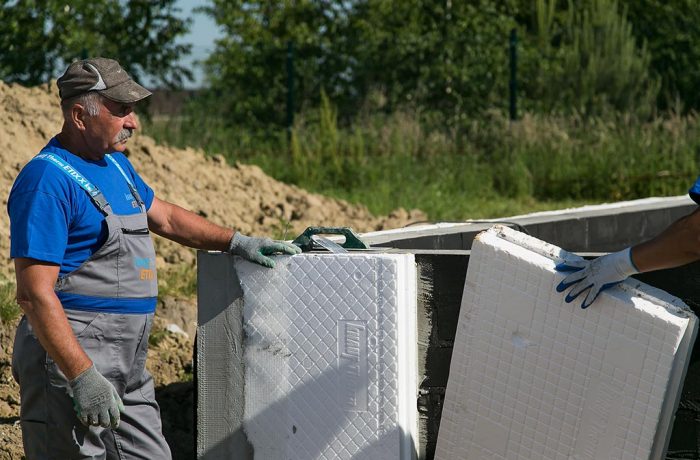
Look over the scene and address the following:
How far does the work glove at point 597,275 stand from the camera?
11.9ft

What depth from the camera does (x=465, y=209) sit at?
1205 cm

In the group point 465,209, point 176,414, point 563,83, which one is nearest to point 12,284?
point 176,414

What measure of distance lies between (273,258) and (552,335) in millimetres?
1072

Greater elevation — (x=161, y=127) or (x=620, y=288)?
(x=620, y=288)

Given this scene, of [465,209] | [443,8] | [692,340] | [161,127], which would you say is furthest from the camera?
[443,8]

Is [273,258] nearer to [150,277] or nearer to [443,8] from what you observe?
[150,277]

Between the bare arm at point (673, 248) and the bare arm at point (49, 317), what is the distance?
1775mm

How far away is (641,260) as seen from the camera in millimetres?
3605

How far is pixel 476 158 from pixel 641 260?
11.2 metres

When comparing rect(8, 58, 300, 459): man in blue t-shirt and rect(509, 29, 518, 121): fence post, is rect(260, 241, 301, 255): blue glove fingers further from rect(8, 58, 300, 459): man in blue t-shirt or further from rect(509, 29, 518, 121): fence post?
rect(509, 29, 518, 121): fence post

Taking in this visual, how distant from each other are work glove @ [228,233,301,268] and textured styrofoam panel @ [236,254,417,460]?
0.13 feet

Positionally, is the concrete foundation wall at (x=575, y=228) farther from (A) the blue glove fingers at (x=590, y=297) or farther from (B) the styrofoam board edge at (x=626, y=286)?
(A) the blue glove fingers at (x=590, y=297)

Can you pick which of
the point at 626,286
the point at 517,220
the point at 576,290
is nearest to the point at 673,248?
the point at 626,286

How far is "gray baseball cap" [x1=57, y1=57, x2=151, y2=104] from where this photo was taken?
11.9ft
